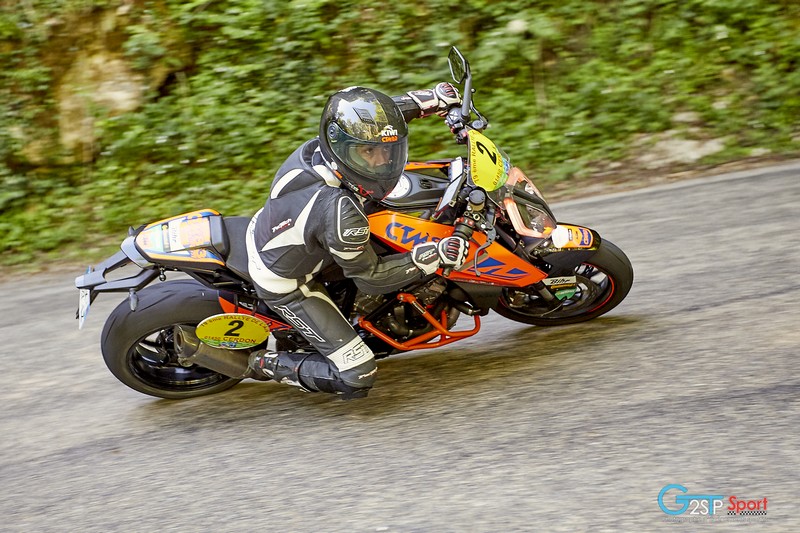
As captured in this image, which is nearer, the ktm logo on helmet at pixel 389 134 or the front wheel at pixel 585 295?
the ktm logo on helmet at pixel 389 134

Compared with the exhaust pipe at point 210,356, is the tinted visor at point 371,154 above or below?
above

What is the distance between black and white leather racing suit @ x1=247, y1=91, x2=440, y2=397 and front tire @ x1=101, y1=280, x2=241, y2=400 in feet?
1.43

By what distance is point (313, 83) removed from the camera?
944 cm

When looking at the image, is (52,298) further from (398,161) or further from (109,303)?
(398,161)

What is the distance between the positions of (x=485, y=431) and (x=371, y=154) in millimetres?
1455

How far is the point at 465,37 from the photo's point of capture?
937 centimetres

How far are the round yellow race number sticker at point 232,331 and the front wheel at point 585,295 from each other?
1.34 m

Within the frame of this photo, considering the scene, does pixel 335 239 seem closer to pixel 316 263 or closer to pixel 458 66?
pixel 316 263

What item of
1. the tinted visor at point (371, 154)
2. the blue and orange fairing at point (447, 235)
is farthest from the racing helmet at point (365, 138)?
the blue and orange fairing at point (447, 235)

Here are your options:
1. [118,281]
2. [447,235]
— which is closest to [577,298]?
[447,235]

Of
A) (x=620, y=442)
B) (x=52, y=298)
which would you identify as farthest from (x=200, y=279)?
(x=52, y=298)

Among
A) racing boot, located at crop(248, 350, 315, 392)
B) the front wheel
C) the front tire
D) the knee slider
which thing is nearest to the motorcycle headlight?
the front wheel

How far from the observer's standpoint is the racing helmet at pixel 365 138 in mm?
3885

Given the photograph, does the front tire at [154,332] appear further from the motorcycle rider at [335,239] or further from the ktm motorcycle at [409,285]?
the motorcycle rider at [335,239]
